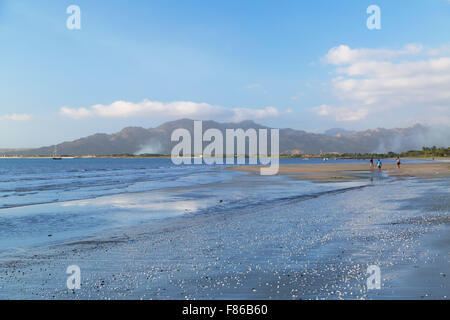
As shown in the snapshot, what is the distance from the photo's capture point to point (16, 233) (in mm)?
14727

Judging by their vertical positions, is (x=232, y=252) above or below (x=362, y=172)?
above

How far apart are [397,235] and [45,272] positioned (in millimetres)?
11241

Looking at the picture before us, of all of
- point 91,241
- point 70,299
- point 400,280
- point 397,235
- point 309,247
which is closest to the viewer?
point 70,299

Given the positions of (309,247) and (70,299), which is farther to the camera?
(309,247)

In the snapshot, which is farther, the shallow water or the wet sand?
the wet sand

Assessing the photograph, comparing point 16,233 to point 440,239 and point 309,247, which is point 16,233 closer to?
point 309,247

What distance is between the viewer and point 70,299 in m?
7.10

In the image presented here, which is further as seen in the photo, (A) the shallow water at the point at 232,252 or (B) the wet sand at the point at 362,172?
(B) the wet sand at the point at 362,172

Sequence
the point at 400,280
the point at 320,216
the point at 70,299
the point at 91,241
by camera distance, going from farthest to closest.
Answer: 1. the point at 320,216
2. the point at 91,241
3. the point at 400,280
4. the point at 70,299

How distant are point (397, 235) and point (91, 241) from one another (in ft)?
36.5

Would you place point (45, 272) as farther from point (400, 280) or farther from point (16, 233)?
point (400, 280)

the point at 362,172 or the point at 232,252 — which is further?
the point at 362,172
